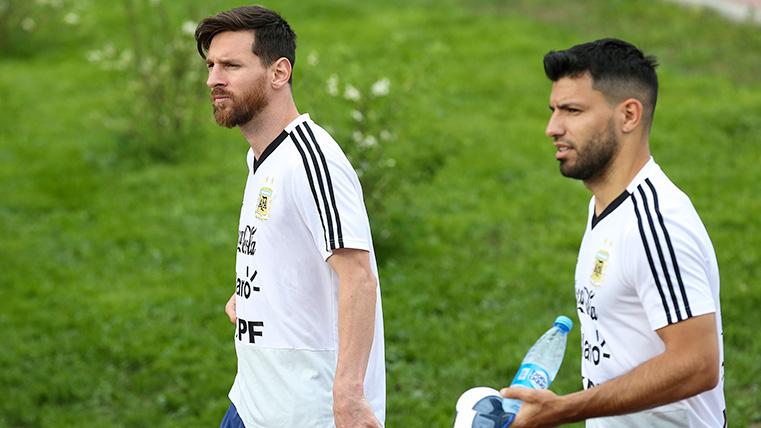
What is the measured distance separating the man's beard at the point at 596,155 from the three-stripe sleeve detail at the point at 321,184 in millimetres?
816

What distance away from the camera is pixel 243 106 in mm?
4160

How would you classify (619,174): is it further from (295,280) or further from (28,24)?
(28,24)

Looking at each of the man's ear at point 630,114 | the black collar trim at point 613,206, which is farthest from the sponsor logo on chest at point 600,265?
the man's ear at point 630,114

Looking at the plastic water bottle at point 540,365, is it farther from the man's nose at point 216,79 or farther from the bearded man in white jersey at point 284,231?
the man's nose at point 216,79

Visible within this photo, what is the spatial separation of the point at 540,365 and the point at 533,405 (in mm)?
338

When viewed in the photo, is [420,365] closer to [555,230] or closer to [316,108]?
[555,230]

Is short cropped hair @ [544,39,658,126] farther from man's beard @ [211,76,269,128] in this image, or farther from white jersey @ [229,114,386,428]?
man's beard @ [211,76,269,128]

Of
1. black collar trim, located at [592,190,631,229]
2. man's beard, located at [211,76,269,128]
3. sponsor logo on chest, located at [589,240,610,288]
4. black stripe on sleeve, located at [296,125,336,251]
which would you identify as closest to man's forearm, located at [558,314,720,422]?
sponsor logo on chest, located at [589,240,610,288]

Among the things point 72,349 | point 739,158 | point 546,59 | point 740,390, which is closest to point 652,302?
point 546,59

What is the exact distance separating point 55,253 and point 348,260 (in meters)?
6.40

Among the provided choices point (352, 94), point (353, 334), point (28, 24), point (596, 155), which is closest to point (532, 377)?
point (353, 334)

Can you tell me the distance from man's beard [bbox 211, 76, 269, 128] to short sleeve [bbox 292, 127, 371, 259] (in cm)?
20

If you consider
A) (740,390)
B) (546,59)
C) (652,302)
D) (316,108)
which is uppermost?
(316,108)

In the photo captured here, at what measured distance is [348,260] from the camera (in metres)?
3.95
